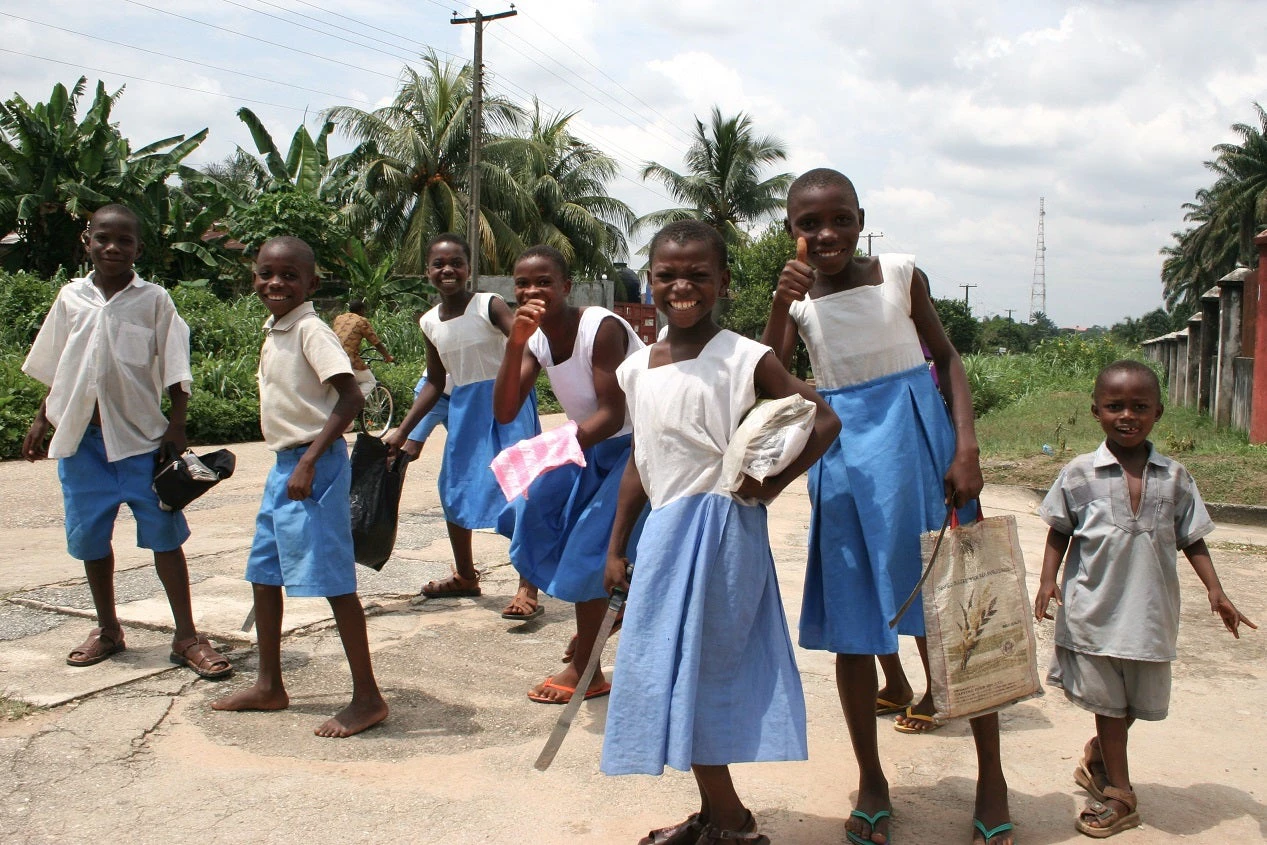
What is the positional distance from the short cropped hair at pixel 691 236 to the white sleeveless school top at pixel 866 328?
31 centimetres

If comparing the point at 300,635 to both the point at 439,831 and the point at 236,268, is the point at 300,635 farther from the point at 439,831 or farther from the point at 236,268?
the point at 236,268

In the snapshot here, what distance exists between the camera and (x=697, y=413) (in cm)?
258

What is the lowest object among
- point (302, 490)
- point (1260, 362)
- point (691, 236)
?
point (302, 490)

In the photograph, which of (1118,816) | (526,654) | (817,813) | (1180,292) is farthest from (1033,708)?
(1180,292)

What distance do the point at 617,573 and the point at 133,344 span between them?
251 cm

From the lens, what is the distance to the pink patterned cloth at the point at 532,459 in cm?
325

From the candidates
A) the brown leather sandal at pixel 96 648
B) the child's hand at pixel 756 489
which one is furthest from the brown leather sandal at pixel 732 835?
the brown leather sandal at pixel 96 648

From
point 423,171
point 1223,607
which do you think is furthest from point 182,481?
point 423,171

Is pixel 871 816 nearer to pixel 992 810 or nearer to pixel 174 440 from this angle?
pixel 992 810

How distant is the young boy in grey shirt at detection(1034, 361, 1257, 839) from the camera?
2898mm

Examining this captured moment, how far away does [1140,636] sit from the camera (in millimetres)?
2885

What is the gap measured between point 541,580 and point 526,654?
30.9 inches

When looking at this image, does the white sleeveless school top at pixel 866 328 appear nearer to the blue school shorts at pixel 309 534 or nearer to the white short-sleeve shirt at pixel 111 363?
the blue school shorts at pixel 309 534

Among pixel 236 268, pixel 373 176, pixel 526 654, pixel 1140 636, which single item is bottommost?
pixel 526 654
